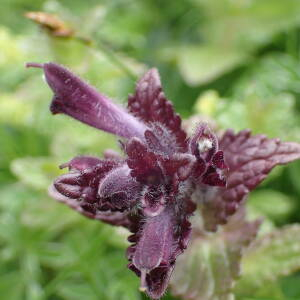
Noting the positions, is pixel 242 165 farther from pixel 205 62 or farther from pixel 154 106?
pixel 205 62

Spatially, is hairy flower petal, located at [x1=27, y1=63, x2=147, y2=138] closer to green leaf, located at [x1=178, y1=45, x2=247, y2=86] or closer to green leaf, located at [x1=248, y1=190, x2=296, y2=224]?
green leaf, located at [x1=248, y1=190, x2=296, y2=224]

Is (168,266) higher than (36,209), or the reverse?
(168,266)

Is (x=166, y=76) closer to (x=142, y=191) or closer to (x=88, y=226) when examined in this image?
(x=88, y=226)

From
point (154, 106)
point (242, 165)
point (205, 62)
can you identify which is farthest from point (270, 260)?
point (205, 62)

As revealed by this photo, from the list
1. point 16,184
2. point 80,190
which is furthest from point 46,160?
point 80,190

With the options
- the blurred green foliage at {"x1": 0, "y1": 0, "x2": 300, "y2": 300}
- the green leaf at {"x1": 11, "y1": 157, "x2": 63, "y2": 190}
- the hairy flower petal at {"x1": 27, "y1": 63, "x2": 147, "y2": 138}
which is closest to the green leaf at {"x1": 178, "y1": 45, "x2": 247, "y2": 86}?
the blurred green foliage at {"x1": 0, "y1": 0, "x2": 300, "y2": 300}
